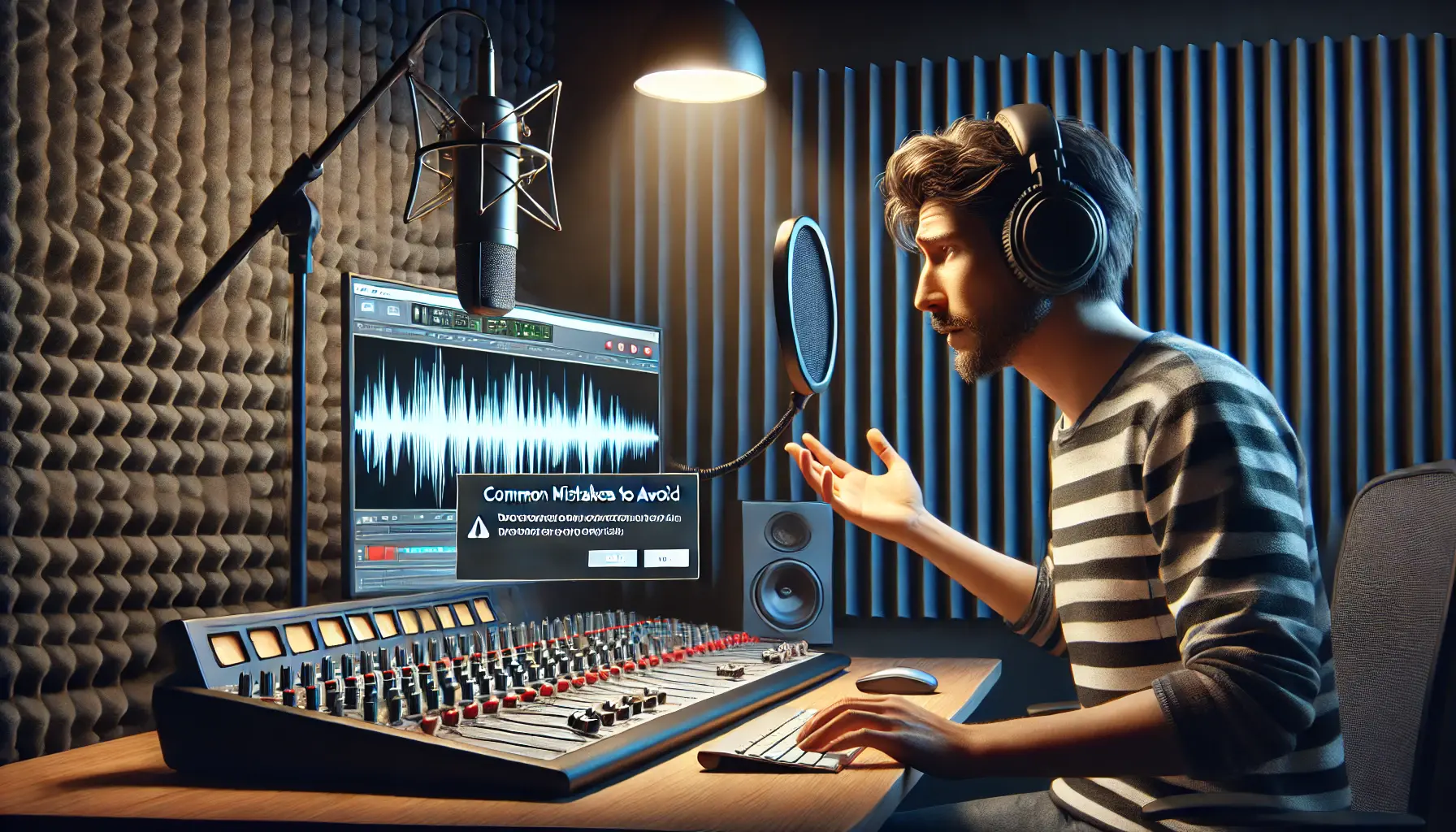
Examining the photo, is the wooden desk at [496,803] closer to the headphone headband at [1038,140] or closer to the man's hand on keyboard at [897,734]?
the man's hand on keyboard at [897,734]

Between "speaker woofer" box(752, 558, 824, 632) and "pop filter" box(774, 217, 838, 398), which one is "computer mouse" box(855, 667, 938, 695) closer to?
"pop filter" box(774, 217, 838, 398)

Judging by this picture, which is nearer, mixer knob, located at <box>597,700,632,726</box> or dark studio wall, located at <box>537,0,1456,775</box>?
mixer knob, located at <box>597,700,632,726</box>

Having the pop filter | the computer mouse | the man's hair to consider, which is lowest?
the computer mouse

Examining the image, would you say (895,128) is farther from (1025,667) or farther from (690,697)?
(690,697)

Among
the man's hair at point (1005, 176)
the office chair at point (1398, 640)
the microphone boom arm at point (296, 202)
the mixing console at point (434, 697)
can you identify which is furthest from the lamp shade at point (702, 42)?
the office chair at point (1398, 640)

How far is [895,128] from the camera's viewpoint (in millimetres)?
2576

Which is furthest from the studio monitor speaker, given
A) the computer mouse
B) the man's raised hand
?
the computer mouse

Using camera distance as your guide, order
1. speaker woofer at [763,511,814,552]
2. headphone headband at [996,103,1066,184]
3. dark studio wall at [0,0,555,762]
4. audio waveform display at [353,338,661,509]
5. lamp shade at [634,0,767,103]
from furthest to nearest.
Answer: speaker woofer at [763,511,814,552] → lamp shade at [634,0,767,103] → audio waveform display at [353,338,661,509] → dark studio wall at [0,0,555,762] → headphone headband at [996,103,1066,184]

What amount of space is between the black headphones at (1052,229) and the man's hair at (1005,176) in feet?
0.12

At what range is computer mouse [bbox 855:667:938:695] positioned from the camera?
1696mm

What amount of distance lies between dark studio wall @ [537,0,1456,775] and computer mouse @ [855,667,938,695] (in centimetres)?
80

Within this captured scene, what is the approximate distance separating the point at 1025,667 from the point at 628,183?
1.38 meters

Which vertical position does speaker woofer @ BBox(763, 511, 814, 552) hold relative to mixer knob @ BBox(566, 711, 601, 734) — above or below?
above

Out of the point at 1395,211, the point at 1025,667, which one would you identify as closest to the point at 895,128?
the point at 1395,211
